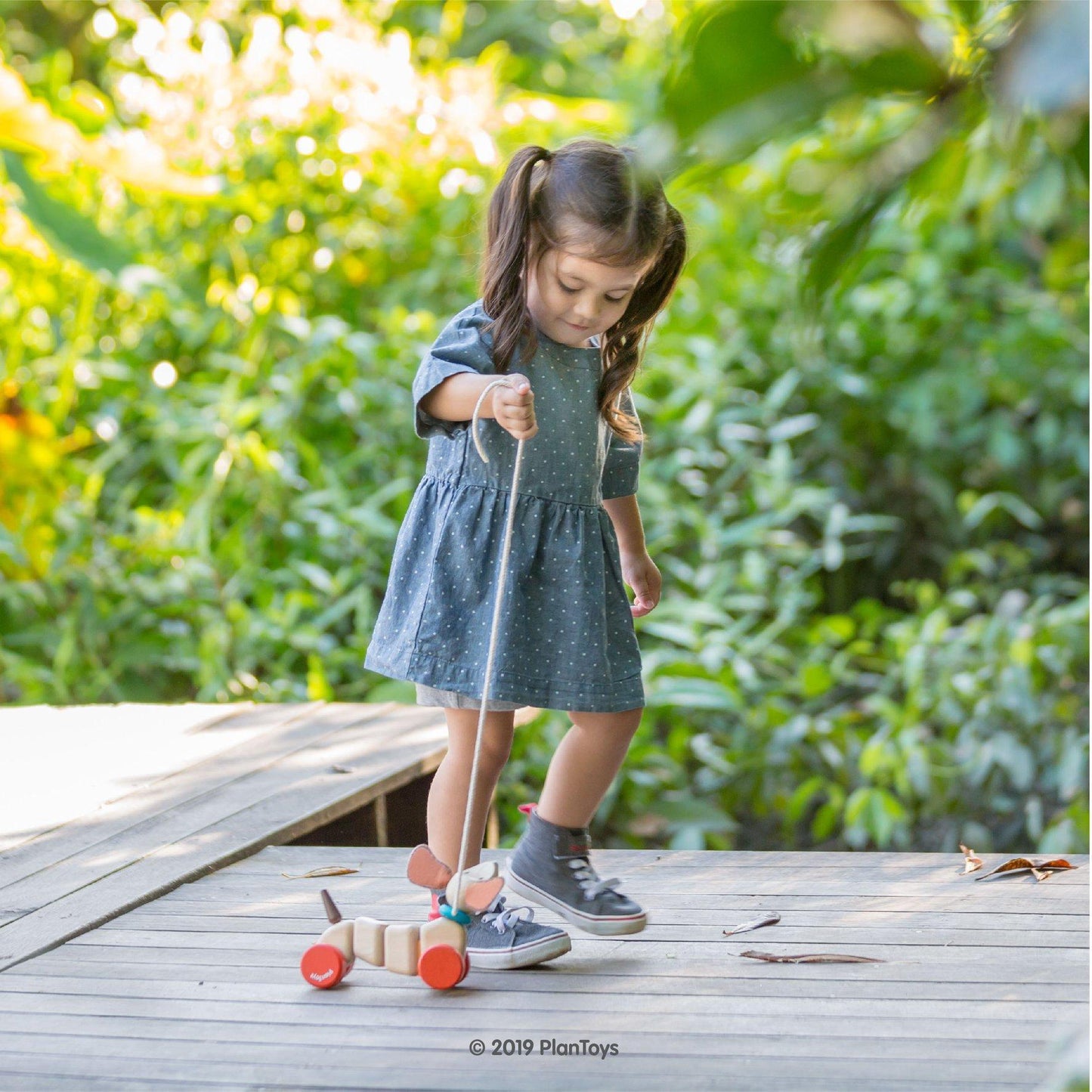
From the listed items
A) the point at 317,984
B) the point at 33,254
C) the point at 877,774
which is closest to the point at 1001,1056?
the point at 317,984

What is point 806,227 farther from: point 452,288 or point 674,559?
point 452,288

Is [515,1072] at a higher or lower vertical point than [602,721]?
lower

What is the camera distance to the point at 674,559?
398cm

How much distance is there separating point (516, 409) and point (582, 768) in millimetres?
538

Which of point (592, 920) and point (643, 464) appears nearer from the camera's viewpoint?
point (592, 920)

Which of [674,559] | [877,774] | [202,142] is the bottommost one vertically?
[877,774]

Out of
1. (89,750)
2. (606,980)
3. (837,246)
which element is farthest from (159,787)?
(837,246)

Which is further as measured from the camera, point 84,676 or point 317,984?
point 84,676

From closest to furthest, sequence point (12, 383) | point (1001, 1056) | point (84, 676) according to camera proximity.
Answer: point (1001, 1056) → point (84, 676) → point (12, 383)

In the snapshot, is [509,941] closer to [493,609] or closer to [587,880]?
[587,880]

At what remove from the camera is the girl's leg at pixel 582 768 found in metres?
1.83

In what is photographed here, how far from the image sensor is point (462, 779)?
183 centimetres

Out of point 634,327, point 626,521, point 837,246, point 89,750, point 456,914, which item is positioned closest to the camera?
point 837,246

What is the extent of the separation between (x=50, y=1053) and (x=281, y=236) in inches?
143
